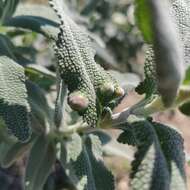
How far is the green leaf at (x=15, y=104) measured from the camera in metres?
1.10

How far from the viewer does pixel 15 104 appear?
44.1 inches

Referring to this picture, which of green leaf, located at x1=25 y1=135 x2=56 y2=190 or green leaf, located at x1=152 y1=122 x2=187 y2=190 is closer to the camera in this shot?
green leaf, located at x1=152 y1=122 x2=187 y2=190

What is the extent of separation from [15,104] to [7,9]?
431mm

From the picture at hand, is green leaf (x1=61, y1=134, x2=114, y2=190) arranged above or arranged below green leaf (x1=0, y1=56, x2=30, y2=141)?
below

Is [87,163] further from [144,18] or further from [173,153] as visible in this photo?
[144,18]

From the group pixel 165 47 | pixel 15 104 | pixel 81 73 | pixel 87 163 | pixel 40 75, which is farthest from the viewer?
pixel 40 75

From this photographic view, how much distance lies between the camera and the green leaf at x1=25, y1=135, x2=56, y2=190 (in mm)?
1434

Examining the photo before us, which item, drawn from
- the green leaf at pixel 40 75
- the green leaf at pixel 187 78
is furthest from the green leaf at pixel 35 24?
the green leaf at pixel 187 78

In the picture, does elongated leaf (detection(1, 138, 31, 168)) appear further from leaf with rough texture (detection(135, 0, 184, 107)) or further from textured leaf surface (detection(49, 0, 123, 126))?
leaf with rough texture (detection(135, 0, 184, 107))

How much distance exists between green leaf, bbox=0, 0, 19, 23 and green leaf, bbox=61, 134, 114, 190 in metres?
0.38

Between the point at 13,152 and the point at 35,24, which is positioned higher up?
the point at 35,24

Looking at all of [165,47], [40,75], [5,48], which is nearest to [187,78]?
[165,47]

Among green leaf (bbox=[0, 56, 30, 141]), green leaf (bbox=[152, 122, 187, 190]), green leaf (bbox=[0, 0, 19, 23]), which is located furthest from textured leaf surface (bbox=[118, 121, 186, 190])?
green leaf (bbox=[0, 0, 19, 23])

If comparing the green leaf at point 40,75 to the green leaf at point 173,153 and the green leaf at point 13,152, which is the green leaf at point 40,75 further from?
the green leaf at point 173,153
